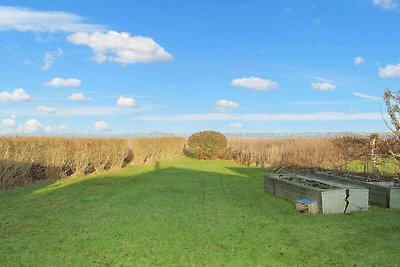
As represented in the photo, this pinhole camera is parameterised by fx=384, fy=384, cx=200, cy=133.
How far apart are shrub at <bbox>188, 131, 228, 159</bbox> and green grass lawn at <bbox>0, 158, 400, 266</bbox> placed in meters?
17.6

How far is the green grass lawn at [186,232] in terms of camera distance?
6176 millimetres

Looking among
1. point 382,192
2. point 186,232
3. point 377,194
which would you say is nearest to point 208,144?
point 377,194

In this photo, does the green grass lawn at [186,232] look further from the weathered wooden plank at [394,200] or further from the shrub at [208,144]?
the shrub at [208,144]

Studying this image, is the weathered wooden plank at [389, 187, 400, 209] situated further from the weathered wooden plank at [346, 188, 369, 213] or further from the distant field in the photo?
the distant field

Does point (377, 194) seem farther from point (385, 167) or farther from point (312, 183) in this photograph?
point (385, 167)

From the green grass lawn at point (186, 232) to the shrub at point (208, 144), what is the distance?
17646mm

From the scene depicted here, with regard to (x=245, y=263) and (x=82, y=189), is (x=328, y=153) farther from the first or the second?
(x=245, y=263)

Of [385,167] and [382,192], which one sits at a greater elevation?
[385,167]

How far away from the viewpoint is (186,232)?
25.0 ft

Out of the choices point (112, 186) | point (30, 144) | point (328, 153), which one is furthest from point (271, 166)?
point (30, 144)

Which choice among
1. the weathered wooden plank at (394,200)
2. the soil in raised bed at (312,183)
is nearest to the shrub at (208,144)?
the soil in raised bed at (312,183)

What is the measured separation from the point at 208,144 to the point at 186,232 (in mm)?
21962

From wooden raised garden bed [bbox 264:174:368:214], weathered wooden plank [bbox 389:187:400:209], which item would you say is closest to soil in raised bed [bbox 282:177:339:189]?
wooden raised garden bed [bbox 264:174:368:214]

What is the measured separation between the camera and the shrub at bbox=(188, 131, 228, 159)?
29.6 meters
